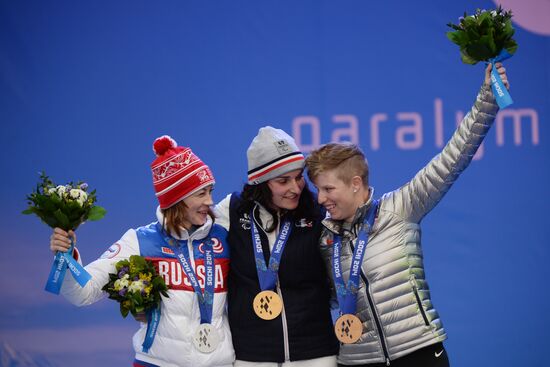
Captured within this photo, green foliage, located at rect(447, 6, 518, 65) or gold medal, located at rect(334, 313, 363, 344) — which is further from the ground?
green foliage, located at rect(447, 6, 518, 65)

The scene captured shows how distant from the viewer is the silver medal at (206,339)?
3.10m

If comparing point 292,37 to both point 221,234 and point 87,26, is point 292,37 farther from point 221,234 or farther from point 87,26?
point 221,234

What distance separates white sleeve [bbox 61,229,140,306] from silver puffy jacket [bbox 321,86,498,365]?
33.0 inches

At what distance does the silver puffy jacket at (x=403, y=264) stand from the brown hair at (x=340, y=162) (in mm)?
126

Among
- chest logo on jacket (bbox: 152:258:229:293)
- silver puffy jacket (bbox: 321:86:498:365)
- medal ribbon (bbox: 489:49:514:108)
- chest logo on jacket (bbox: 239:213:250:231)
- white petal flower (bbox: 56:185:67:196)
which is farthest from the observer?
chest logo on jacket (bbox: 239:213:250:231)

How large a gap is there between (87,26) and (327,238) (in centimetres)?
291

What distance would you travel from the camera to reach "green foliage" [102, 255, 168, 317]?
3.05 meters

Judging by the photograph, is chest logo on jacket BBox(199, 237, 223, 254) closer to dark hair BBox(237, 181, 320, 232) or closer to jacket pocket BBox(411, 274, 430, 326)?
dark hair BBox(237, 181, 320, 232)

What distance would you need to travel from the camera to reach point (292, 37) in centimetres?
532

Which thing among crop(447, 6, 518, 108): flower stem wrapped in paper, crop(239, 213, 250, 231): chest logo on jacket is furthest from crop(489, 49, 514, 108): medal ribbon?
crop(239, 213, 250, 231): chest logo on jacket

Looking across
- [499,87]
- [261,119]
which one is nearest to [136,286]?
[499,87]

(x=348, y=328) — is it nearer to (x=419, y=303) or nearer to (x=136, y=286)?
(x=419, y=303)

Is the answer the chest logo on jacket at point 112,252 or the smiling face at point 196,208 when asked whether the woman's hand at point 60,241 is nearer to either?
the chest logo on jacket at point 112,252

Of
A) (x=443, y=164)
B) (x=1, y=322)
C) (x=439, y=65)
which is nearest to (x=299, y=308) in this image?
(x=443, y=164)
